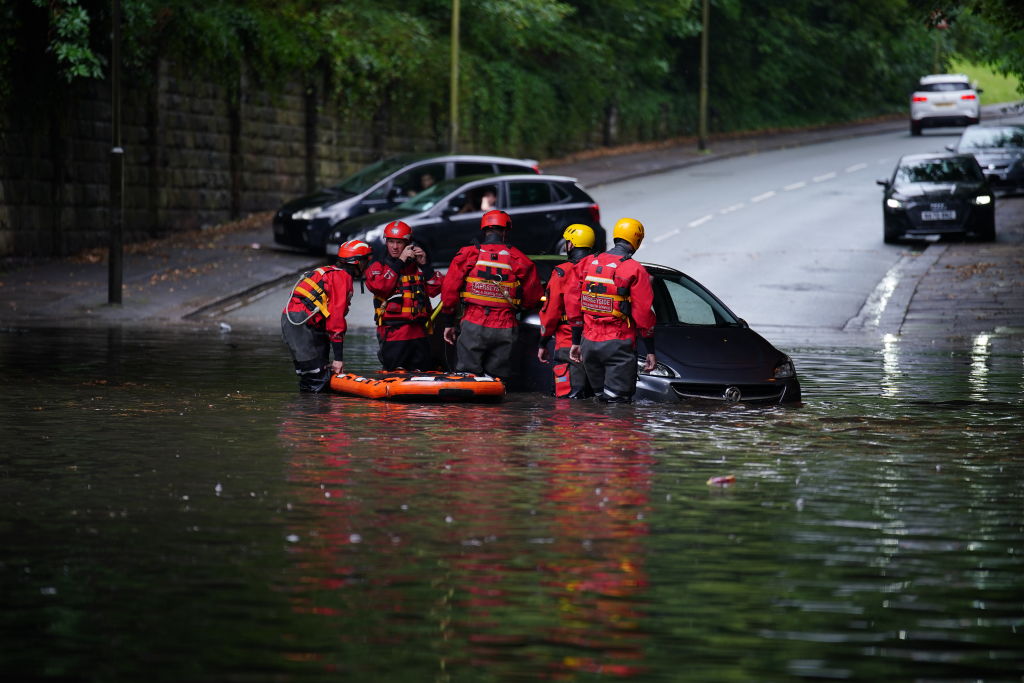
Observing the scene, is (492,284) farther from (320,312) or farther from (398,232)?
(320,312)

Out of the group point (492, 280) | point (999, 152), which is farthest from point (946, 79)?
point (492, 280)

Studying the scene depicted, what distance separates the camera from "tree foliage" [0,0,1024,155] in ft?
97.2

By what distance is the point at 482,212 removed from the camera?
27.6 m

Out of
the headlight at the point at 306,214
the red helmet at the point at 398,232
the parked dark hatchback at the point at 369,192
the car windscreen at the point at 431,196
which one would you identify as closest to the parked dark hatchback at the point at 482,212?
the car windscreen at the point at 431,196

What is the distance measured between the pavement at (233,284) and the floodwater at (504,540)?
29.7 feet

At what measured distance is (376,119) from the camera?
41406 millimetres

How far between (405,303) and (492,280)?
3.27 feet

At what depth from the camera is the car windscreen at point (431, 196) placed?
27.9 meters

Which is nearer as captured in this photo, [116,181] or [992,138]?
[116,181]

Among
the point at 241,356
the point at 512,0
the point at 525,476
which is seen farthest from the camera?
the point at 512,0

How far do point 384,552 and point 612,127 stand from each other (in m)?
48.7

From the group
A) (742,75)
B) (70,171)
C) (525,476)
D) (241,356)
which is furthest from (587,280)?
(742,75)

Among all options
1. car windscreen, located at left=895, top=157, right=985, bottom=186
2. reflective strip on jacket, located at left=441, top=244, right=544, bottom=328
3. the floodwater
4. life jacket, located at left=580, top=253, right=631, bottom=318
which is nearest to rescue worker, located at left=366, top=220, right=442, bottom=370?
reflective strip on jacket, located at left=441, top=244, right=544, bottom=328

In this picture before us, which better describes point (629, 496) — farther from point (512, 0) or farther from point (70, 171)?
point (512, 0)
